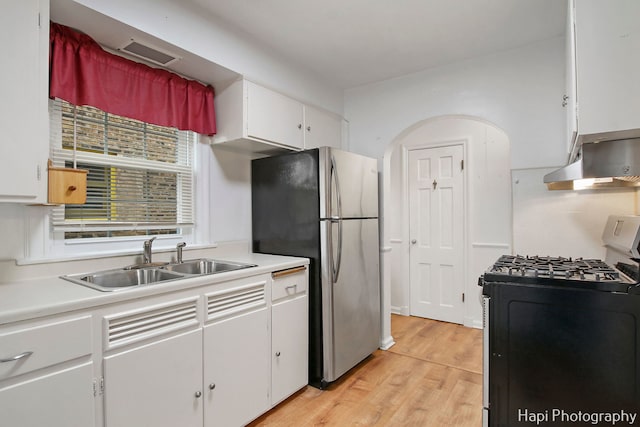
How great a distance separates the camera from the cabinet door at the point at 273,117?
2406 mm

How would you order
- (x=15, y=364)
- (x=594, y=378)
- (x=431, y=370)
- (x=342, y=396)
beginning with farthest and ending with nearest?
(x=431, y=370) < (x=342, y=396) < (x=594, y=378) < (x=15, y=364)

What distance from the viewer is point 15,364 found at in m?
1.12

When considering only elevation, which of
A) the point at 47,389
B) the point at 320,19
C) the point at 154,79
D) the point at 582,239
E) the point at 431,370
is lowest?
the point at 431,370

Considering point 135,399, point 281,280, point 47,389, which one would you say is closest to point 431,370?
point 281,280

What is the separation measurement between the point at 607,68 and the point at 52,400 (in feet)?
8.01

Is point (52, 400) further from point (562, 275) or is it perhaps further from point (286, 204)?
point (562, 275)

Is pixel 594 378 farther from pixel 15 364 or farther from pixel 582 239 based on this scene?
pixel 15 364

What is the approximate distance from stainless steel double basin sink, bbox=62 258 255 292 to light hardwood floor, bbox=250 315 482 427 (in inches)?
39.5

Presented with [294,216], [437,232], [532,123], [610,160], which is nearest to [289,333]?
[294,216]

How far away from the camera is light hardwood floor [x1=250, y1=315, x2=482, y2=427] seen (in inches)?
82.1

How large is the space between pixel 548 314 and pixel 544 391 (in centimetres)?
34

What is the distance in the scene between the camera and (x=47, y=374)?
1196 mm

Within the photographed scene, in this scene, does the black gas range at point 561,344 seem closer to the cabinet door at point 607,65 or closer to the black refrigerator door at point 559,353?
the black refrigerator door at point 559,353

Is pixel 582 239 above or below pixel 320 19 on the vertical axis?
below
